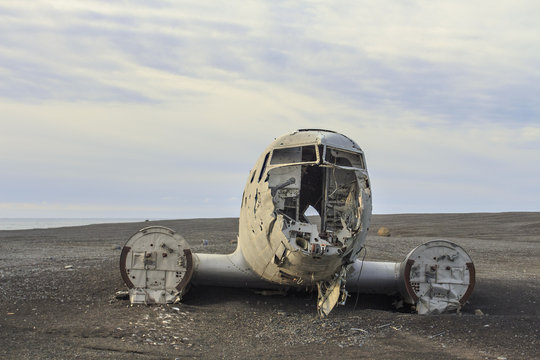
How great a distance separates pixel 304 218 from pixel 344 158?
5.24ft

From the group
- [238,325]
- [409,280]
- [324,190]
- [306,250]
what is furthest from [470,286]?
[238,325]

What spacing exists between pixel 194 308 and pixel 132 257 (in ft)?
5.63

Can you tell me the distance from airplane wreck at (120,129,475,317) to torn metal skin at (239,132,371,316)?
0.02 meters

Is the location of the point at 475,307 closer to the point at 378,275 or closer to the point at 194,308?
the point at 378,275

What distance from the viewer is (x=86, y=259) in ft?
60.0

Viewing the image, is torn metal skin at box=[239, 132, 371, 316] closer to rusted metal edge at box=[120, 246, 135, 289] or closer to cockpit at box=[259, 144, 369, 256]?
cockpit at box=[259, 144, 369, 256]

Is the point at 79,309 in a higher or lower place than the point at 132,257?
lower

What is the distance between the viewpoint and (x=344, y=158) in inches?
393

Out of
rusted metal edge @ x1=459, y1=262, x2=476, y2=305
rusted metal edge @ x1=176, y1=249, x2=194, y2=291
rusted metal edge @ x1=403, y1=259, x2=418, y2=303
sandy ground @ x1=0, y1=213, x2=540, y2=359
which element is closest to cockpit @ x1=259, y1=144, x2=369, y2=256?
sandy ground @ x1=0, y1=213, x2=540, y2=359

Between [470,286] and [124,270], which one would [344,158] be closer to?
[470,286]

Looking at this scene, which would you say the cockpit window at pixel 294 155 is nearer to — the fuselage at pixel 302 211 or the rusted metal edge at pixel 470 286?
the fuselage at pixel 302 211

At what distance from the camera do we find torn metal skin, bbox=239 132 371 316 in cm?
879

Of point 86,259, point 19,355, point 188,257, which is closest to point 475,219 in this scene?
point 86,259

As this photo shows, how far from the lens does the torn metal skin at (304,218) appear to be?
8789 mm
